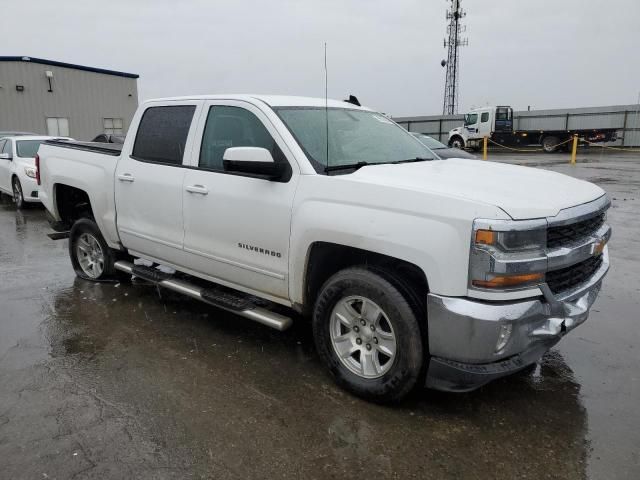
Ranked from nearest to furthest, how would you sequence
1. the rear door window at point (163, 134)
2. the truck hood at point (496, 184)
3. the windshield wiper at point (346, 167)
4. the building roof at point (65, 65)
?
the truck hood at point (496, 184) → the windshield wiper at point (346, 167) → the rear door window at point (163, 134) → the building roof at point (65, 65)

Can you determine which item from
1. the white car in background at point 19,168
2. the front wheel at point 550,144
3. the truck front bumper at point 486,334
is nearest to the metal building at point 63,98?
the white car in background at point 19,168

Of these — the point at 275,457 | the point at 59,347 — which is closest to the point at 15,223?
the point at 59,347

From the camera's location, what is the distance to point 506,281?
276cm

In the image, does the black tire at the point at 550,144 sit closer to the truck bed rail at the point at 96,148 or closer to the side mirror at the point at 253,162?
the truck bed rail at the point at 96,148

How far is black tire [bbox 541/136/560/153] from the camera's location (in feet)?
96.2

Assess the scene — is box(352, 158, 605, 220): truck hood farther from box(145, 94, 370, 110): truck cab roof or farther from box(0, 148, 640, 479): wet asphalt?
box(0, 148, 640, 479): wet asphalt

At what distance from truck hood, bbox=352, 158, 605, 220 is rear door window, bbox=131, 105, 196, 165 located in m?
1.77

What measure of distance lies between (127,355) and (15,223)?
721 centimetres

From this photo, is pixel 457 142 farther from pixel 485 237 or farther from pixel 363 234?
pixel 485 237

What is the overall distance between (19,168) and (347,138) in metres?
9.77

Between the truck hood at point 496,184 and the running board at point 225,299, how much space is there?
1.16 m

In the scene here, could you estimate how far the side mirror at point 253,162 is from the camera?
3406 millimetres

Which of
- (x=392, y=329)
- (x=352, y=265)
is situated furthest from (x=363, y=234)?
(x=392, y=329)

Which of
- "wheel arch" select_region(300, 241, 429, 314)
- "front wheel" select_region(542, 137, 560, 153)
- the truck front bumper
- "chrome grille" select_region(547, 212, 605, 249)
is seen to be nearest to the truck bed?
"wheel arch" select_region(300, 241, 429, 314)
